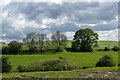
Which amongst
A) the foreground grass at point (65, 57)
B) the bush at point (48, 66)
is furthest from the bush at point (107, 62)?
the bush at point (48, 66)

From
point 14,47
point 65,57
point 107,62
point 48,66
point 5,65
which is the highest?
point 14,47

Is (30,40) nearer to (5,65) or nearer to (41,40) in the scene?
(41,40)

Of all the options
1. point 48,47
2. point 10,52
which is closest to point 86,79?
point 48,47

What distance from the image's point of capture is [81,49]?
49312mm

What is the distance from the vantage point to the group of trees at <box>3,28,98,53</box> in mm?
47375

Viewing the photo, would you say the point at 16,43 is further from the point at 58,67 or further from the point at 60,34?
the point at 58,67

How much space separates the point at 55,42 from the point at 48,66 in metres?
27.9

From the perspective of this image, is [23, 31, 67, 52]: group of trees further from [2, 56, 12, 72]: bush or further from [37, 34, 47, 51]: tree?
[2, 56, 12, 72]: bush

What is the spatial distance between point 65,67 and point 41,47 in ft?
94.0

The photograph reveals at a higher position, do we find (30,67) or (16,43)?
(16,43)

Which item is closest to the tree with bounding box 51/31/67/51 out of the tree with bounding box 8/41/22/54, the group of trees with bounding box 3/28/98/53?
the group of trees with bounding box 3/28/98/53

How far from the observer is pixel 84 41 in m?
48.6

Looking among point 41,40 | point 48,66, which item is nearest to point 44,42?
point 41,40

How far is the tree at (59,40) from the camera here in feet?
155
